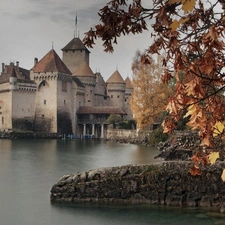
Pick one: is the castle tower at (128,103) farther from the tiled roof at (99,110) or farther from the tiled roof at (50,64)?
the tiled roof at (50,64)

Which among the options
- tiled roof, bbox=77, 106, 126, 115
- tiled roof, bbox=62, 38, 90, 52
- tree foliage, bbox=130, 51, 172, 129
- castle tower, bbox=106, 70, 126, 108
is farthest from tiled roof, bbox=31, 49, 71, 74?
tree foliage, bbox=130, 51, 172, 129

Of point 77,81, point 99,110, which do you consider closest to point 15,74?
point 77,81

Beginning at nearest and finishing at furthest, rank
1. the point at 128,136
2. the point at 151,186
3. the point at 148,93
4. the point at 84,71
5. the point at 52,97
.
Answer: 1. the point at 151,186
2. the point at 148,93
3. the point at 128,136
4. the point at 52,97
5. the point at 84,71

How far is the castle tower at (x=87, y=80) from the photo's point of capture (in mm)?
57616

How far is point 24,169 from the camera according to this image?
19.9m

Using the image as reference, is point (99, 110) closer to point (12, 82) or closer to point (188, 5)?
point (12, 82)

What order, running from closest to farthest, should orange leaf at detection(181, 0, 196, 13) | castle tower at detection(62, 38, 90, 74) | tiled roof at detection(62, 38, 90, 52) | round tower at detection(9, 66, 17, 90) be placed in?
orange leaf at detection(181, 0, 196, 13)
round tower at detection(9, 66, 17, 90)
castle tower at detection(62, 38, 90, 74)
tiled roof at detection(62, 38, 90, 52)

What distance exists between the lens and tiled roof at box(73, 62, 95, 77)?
5897 centimetres

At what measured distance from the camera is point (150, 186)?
11383 mm

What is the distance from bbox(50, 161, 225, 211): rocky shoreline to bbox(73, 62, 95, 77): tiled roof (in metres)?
47.5

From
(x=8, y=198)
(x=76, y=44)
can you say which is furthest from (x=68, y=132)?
(x=8, y=198)

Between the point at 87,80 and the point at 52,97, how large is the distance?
7.99m

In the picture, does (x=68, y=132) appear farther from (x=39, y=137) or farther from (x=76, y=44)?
(x=76, y=44)

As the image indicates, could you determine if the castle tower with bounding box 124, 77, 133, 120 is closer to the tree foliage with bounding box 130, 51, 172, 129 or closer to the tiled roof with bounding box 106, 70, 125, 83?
the tiled roof with bounding box 106, 70, 125, 83
